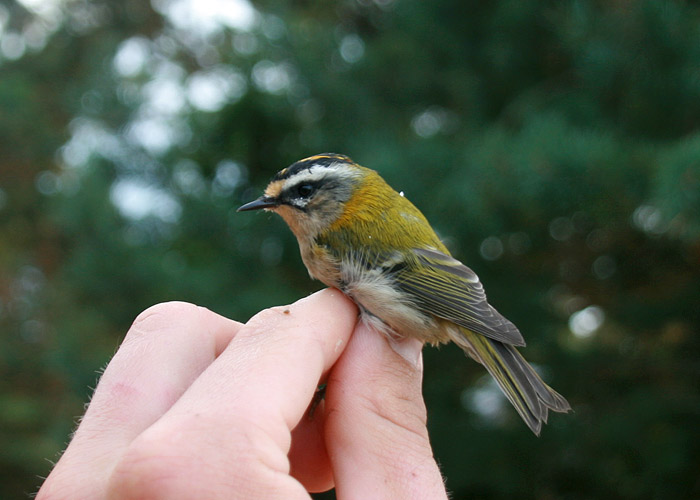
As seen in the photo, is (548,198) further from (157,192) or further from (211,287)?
(157,192)

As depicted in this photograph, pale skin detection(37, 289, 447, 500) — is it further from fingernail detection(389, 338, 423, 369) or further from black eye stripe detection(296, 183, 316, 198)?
black eye stripe detection(296, 183, 316, 198)

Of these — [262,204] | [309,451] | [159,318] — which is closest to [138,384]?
[159,318]

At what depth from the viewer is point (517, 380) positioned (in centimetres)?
129

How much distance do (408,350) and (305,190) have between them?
52cm

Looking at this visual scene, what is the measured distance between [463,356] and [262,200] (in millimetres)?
1033

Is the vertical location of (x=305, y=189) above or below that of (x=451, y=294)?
Result: above

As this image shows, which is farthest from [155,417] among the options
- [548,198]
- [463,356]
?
[463,356]

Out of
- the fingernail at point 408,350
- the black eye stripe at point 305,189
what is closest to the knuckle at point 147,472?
the fingernail at point 408,350

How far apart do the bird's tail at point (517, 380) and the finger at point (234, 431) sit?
551 millimetres

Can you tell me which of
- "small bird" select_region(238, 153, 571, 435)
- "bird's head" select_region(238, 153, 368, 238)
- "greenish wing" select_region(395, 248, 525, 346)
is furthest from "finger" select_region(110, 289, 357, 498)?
"bird's head" select_region(238, 153, 368, 238)

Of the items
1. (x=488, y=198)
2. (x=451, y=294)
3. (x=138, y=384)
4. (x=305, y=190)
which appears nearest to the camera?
(x=138, y=384)

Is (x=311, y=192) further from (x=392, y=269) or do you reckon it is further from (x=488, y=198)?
(x=488, y=198)

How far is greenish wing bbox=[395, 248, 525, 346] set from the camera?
4.39 feet

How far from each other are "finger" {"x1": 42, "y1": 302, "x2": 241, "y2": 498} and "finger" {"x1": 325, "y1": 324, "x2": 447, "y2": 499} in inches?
9.9
